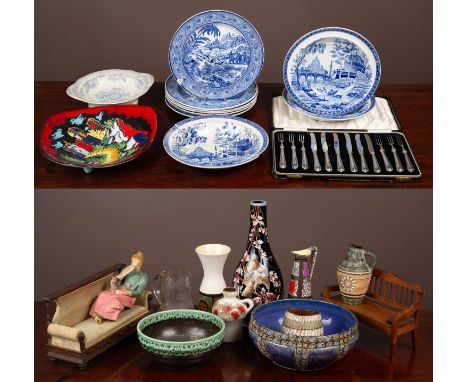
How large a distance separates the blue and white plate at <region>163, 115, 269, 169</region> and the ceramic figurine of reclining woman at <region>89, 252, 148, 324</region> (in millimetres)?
345

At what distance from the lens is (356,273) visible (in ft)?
8.75

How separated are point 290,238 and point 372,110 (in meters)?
0.80

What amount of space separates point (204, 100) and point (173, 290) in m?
A: 0.52

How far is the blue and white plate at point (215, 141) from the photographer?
2488mm

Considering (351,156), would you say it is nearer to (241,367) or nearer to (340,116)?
(340,116)

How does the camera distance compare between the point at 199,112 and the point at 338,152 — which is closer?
the point at 338,152

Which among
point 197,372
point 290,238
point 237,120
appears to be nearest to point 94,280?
point 197,372

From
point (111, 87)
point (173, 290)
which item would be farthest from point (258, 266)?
point (111, 87)

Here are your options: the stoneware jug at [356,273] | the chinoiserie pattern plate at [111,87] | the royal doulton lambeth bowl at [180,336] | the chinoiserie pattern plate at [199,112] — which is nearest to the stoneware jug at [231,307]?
the royal doulton lambeth bowl at [180,336]

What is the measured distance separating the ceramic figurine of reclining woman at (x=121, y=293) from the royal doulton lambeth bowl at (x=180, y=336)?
9 centimetres

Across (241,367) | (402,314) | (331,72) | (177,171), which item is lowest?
(241,367)

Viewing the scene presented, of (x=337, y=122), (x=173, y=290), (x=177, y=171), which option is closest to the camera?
(x=177, y=171)

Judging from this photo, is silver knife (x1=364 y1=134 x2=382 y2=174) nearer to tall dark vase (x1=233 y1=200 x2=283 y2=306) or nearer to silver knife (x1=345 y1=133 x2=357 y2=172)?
silver knife (x1=345 y1=133 x2=357 y2=172)

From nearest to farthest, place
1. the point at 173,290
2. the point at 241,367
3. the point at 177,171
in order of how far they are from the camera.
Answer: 1. the point at 177,171
2. the point at 241,367
3. the point at 173,290
